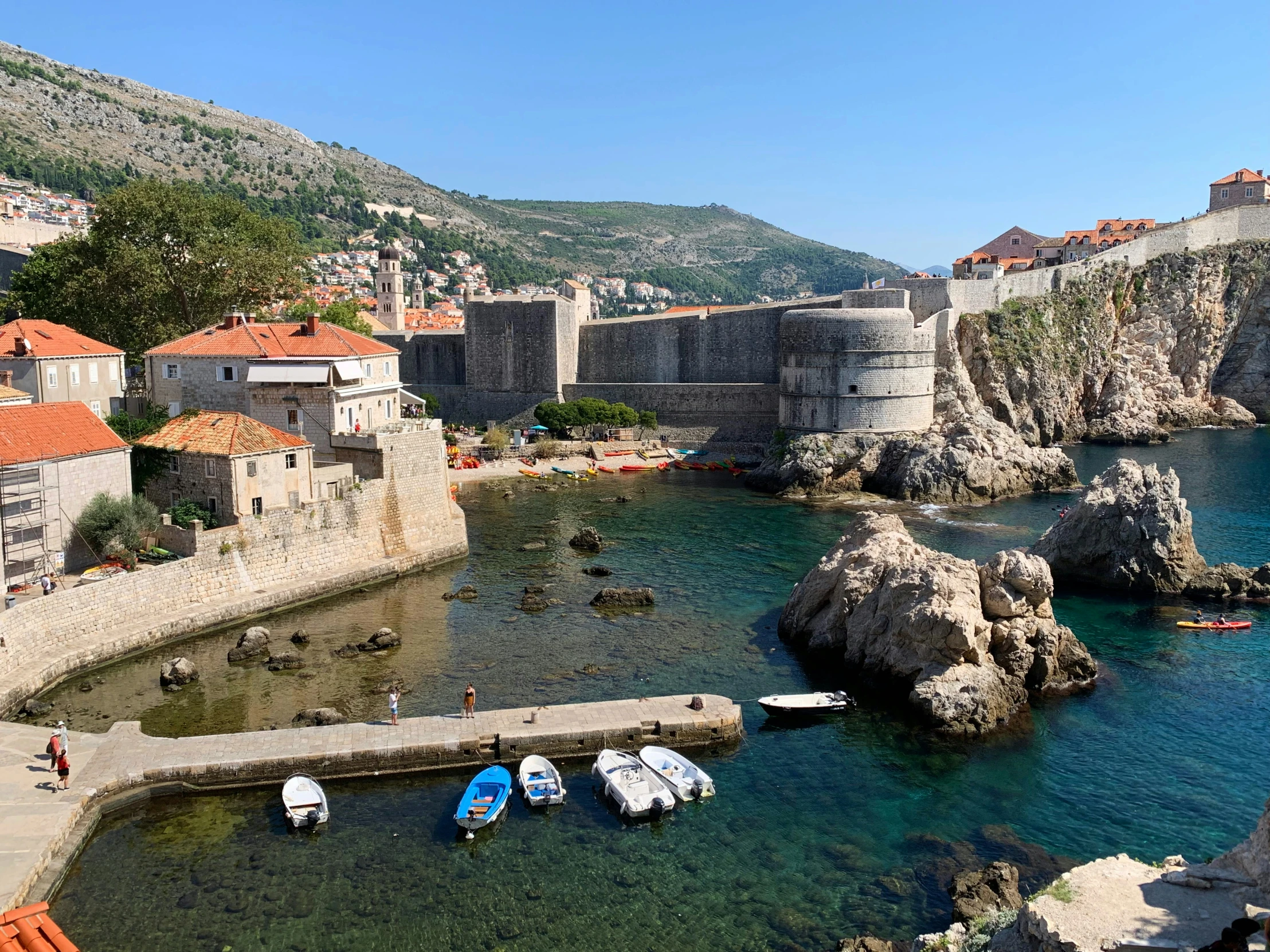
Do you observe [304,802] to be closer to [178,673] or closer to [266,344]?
[178,673]

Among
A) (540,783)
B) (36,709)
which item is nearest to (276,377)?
(36,709)

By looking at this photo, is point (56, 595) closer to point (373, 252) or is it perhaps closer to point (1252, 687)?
point (1252, 687)

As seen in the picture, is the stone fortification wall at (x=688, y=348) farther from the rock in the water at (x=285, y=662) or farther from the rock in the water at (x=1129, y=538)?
the rock in the water at (x=285, y=662)

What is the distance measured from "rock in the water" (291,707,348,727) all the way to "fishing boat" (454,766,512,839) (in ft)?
10.4

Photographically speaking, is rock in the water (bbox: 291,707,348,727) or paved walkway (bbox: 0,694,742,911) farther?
rock in the water (bbox: 291,707,348,727)

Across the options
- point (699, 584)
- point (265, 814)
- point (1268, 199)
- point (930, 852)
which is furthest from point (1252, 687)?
point (1268, 199)

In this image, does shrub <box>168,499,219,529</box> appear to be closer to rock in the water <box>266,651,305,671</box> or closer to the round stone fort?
rock in the water <box>266,651,305,671</box>

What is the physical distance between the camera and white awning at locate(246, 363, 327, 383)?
89.0 feet

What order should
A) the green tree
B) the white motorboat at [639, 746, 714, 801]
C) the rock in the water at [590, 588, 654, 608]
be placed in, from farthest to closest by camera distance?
the green tree, the rock in the water at [590, 588, 654, 608], the white motorboat at [639, 746, 714, 801]

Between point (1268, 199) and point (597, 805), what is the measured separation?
71.0 m

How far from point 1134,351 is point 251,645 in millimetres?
53252

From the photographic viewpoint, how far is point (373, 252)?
115812mm

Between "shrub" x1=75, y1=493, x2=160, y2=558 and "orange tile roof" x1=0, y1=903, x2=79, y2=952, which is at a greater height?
"shrub" x1=75, y1=493, x2=160, y2=558

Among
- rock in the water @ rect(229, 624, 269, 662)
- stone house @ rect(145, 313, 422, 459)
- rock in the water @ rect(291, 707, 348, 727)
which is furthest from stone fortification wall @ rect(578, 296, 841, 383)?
rock in the water @ rect(291, 707, 348, 727)
